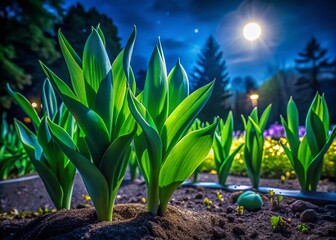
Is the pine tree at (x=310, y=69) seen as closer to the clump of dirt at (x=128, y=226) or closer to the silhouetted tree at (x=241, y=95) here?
the silhouetted tree at (x=241, y=95)

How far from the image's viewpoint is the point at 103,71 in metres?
1.08

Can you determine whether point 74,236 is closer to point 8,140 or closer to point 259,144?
point 259,144

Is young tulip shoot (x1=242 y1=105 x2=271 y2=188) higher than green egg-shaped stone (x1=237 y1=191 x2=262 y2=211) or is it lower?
higher

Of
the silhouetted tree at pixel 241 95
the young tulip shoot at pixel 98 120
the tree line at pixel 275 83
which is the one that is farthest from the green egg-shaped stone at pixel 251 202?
the tree line at pixel 275 83

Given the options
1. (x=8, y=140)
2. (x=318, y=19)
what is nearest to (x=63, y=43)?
(x=8, y=140)

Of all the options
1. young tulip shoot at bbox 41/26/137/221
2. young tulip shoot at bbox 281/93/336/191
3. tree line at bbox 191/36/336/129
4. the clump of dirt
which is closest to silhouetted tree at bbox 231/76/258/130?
tree line at bbox 191/36/336/129

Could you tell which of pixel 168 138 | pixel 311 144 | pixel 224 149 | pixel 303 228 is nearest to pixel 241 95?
pixel 224 149

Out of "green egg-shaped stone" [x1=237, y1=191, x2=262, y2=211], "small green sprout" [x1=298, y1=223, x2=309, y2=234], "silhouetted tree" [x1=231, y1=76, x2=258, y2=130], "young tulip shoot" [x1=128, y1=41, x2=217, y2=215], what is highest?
"silhouetted tree" [x1=231, y1=76, x2=258, y2=130]

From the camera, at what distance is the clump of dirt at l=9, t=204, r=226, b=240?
0.92 meters

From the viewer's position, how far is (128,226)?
959 millimetres

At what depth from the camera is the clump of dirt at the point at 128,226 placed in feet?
3.01

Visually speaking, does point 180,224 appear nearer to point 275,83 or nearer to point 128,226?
point 128,226

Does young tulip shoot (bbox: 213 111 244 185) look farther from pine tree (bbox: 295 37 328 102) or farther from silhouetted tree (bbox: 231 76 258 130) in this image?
pine tree (bbox: 295 37 328 102)

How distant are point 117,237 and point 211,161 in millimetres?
3801
